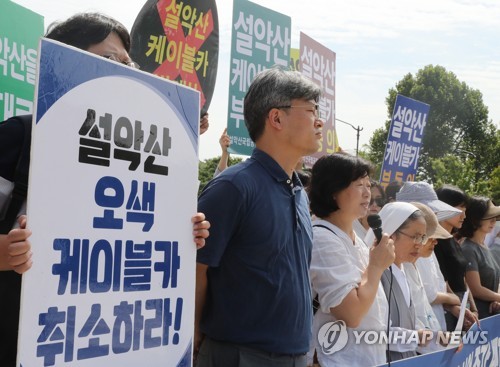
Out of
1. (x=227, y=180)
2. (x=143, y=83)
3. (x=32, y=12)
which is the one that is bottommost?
(x=227, y=180)

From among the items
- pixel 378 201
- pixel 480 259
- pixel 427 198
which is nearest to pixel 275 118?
pixel 427 198

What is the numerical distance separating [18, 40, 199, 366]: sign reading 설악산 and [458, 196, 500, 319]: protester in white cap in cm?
390

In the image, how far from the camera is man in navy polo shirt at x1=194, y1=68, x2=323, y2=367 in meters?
2.44

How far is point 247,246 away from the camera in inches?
97.7

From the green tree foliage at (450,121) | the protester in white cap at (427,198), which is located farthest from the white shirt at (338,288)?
the green tree foliage at (450,121)

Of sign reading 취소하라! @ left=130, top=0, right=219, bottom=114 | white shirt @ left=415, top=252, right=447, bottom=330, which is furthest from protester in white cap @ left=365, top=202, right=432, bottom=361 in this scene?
sign reading 취소하라! @ left=130, top=0, right=219, bottom=114

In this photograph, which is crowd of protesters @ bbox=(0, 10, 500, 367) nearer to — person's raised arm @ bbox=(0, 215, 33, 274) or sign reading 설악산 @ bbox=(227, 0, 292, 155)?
person's raised arm @ bbox=(0, 215, 33, 274)

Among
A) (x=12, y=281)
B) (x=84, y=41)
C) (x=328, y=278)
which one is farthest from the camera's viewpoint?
(x=328, y=278)

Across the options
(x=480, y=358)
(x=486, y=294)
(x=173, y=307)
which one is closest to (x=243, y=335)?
(x=173, y=307)

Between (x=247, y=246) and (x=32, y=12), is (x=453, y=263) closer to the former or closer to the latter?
(x=247, y=246)

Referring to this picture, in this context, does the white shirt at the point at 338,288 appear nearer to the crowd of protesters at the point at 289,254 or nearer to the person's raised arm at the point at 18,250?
the crowd of protesters at the point at 289,254

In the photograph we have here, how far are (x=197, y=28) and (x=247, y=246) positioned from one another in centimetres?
261

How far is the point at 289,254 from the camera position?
2.53m

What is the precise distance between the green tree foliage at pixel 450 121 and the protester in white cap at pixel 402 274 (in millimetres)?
36679
